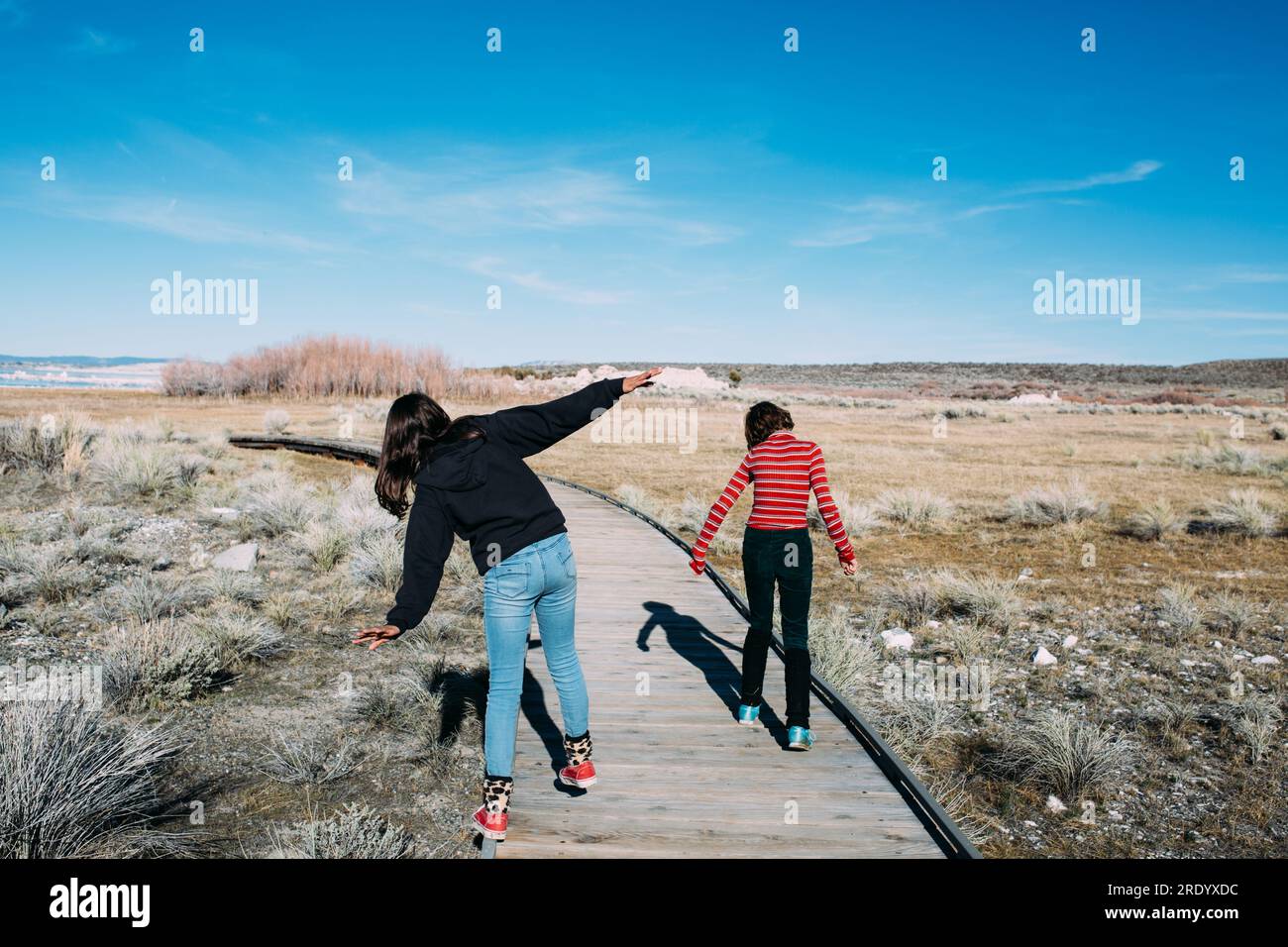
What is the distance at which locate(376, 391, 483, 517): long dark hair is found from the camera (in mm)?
3213

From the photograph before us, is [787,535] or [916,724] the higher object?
[787,535]

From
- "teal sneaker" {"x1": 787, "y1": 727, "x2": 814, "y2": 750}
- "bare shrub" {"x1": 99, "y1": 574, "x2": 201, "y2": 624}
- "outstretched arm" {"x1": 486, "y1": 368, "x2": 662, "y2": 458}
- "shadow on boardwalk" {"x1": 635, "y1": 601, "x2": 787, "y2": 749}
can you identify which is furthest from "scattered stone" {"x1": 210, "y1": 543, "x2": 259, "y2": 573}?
"teal sneaker" {"x1": 787, "y1": 727, "x2": 814, "y2": 750}

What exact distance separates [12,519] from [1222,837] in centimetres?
1429

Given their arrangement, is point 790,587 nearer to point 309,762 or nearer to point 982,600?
point 309,762

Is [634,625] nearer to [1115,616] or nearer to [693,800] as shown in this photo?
[693,800]

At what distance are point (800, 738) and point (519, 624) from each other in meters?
1.98

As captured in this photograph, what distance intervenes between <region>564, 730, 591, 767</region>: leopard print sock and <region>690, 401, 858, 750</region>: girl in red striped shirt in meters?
1.27

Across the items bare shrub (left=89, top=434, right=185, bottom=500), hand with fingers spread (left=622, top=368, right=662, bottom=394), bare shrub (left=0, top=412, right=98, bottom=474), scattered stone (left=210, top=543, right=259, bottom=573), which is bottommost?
scattered stone (left=210, top=543, right=259, bottom=573)

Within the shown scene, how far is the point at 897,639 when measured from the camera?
7.97 m

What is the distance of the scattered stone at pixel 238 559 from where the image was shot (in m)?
9.55

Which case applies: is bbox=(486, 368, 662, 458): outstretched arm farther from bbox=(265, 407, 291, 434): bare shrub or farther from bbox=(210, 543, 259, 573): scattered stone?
bbox=(265, 407, 291, 434): bare shrub

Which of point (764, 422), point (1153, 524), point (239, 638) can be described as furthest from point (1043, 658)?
point (239, 638)
